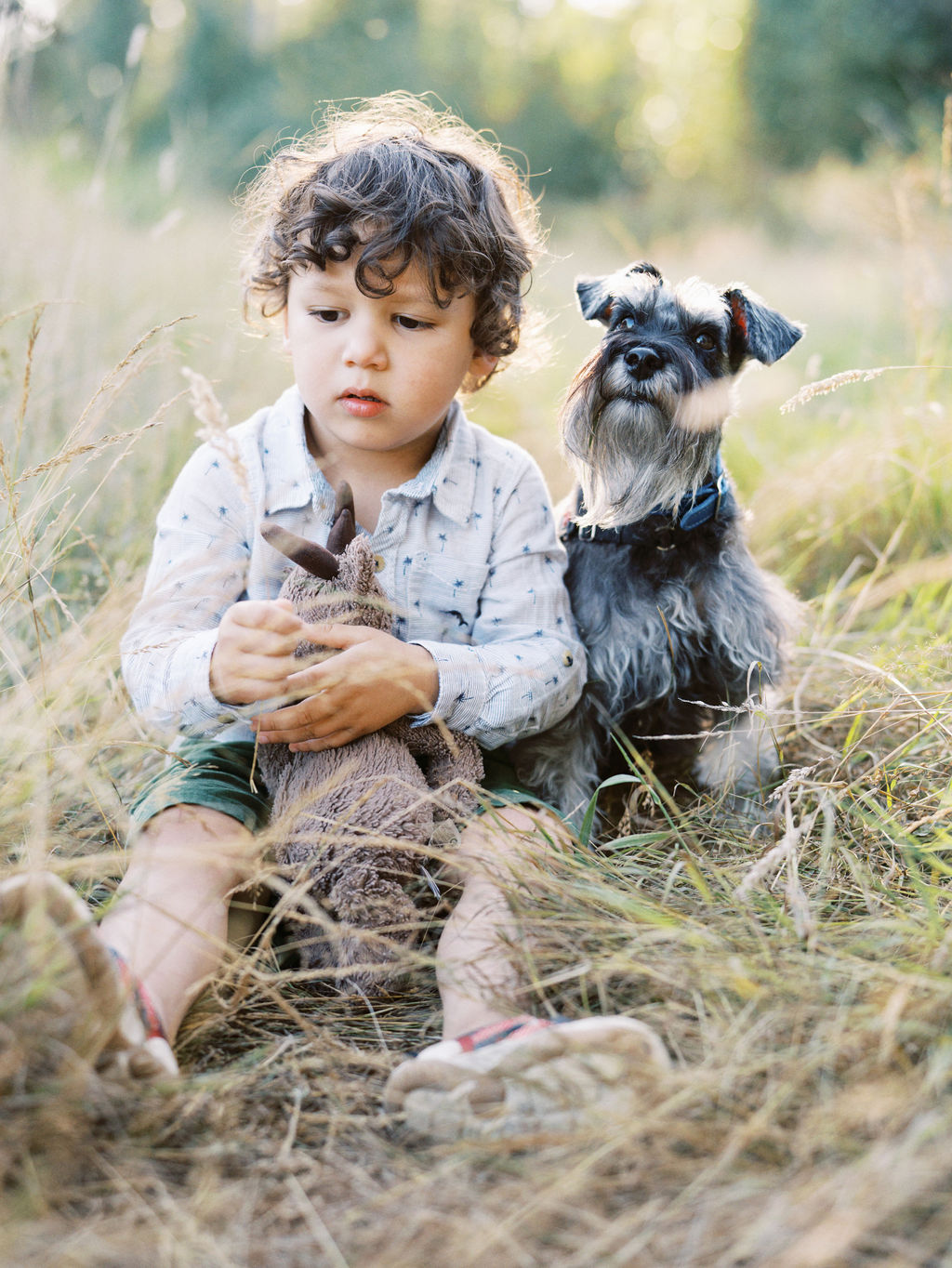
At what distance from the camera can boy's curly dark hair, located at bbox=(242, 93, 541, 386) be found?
2051 mm

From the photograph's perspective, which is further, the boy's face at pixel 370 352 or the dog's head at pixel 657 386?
the dog's head at pixel 657 386

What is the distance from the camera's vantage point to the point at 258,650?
1753 mm

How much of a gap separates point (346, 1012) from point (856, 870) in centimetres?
95

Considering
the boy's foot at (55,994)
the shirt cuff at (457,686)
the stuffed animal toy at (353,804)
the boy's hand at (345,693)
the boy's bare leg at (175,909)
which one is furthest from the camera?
the shirt cuff at (457,686)

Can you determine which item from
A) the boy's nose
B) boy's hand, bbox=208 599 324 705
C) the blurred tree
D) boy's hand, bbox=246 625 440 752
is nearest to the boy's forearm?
boy's hand, bbox=246 625 440 752

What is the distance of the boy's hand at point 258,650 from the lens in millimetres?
1729

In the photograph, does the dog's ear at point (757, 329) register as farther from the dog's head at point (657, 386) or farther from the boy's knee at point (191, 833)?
the boy's knee at point (191, 833)

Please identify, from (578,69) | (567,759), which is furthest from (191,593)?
(578,69)

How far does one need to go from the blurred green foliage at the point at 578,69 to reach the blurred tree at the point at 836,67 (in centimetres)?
4

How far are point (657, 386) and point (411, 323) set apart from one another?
0.56 meters

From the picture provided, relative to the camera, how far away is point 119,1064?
128 cm

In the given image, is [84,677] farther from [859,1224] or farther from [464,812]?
[859,1224]

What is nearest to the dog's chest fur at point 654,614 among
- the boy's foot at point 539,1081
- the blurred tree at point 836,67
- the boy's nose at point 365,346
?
the boy's nose at point 365,346

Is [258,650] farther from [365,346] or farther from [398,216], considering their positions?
[398,216]
